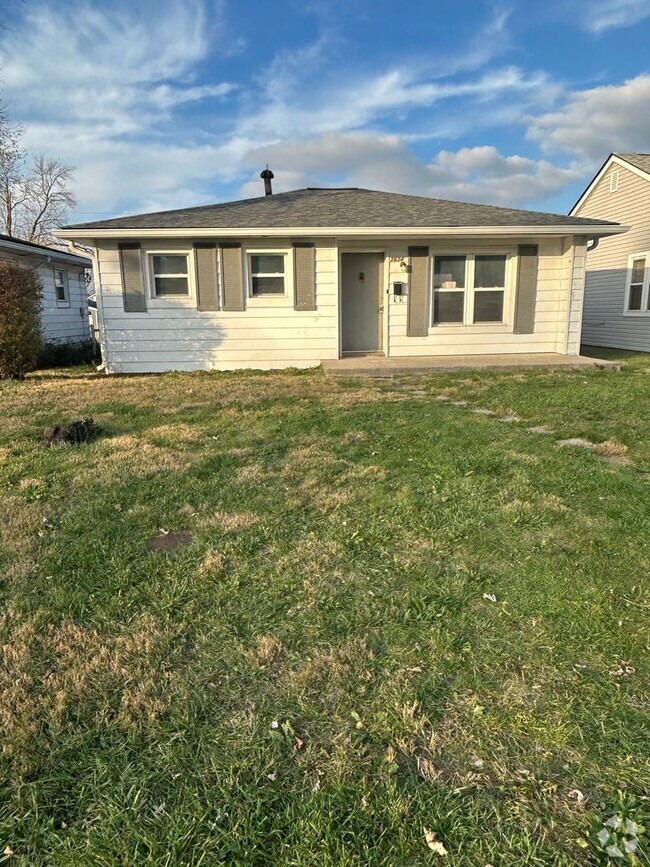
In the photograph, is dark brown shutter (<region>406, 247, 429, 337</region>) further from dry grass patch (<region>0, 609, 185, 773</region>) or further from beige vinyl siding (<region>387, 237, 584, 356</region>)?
dry grass patch (<region>0, 609, 185, 773</region>)

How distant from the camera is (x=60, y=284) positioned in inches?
581

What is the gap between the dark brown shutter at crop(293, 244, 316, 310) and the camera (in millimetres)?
9703

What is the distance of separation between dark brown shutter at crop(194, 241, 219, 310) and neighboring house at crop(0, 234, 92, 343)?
477 centimetres

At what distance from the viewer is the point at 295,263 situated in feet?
32.0

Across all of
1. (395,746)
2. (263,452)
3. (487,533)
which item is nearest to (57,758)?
(395,746)

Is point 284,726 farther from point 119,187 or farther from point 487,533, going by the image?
point 119,187

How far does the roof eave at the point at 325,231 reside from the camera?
29.8ft

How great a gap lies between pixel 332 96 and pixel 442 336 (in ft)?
28.5

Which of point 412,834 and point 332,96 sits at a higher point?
point 332,96

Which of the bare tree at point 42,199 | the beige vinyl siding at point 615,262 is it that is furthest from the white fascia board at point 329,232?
the bare tree at point 42,199

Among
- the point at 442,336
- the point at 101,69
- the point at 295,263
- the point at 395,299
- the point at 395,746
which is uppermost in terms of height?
the point at 101,69

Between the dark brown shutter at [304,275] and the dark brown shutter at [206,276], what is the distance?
1.48 m

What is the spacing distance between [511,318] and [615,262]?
6.00 meters

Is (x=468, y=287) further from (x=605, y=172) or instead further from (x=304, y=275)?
(x=605, y=172)
